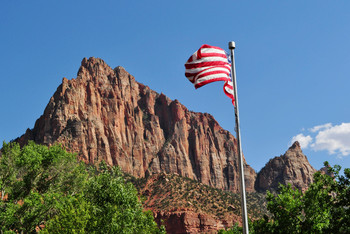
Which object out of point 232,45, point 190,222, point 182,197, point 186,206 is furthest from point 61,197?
point 182,197

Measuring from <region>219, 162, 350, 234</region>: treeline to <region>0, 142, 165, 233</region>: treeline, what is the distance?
12643 millimetres

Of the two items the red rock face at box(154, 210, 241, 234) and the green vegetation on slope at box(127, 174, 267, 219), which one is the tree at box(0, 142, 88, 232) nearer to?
the red rock face at box(154, 210, 241, 234)

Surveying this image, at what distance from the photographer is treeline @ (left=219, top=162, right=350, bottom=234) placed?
32188 millimetres

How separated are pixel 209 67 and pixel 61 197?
2966 cm

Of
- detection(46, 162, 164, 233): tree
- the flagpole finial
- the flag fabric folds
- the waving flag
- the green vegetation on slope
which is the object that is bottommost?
detection(46, 162, 164, 233): tree

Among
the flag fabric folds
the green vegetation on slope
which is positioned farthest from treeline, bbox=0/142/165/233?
the green vegetation on slope

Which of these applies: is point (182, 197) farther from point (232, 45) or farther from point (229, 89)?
point (232, 45)

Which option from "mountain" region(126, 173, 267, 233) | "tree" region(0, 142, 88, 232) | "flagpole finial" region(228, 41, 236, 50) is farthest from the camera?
"mountain" region(126, 173, 267, 233)

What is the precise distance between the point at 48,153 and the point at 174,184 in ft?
340

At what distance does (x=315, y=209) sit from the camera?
1283 inches

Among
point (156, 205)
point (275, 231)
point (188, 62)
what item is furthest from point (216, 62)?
point (156, 205)

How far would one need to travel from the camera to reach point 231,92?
18016 mm

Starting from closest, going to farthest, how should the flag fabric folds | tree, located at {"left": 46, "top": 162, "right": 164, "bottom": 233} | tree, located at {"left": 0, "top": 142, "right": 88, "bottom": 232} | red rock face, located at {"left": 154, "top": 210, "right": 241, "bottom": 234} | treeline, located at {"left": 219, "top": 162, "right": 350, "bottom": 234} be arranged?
the flag fabric folds < tree, located at {"left": 46, "top": 162, "right": 164, "bottom": 233} < treeline, located at {"left": 219, "top": 162, "right": 350, "bottom": 234} < tree, located at {"left": 0, "top": 142, "right": 88, "bottom": 232} < red rock face, located at {"left": 154, "top": 210, "right": 241, "bottom": 234}

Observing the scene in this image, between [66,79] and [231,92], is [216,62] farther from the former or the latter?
[66,79]
